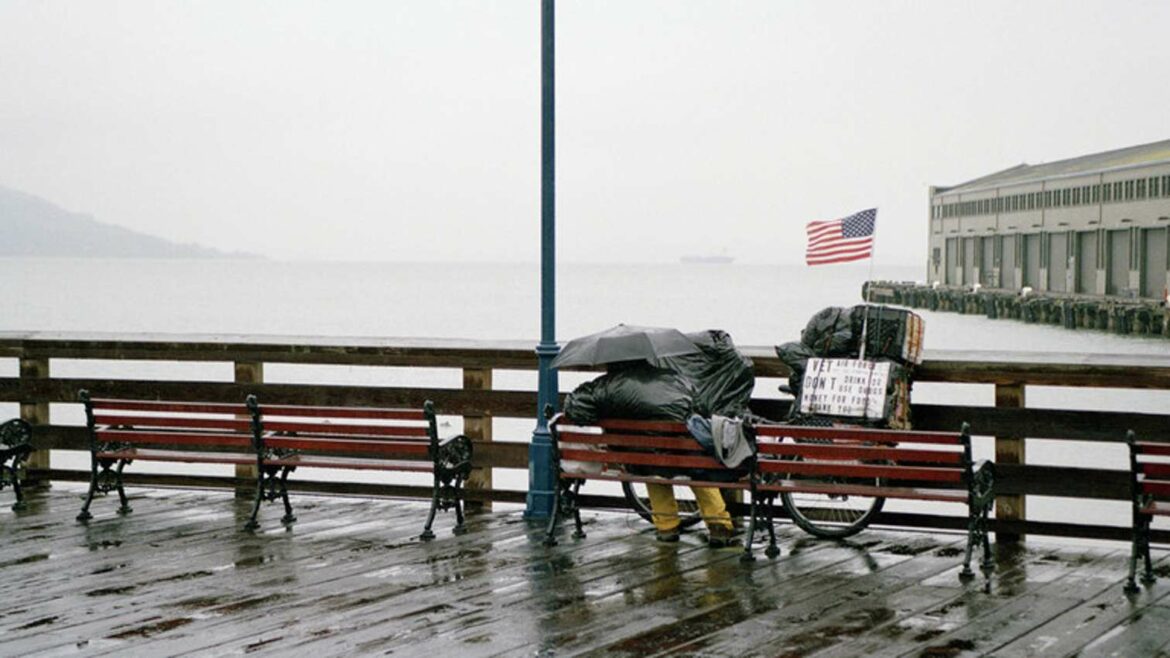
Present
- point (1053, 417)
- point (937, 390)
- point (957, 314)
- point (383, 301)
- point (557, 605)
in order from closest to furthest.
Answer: point (557, 605), point (1053, 417), point (937, 390), point (957, 314), point (383, 301)

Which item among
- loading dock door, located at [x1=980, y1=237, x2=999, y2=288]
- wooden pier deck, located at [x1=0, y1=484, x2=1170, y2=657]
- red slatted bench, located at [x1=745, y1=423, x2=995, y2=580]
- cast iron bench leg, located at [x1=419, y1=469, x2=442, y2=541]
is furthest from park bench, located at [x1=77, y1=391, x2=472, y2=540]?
loading dock door, located at [x1=980, y1=237, x2=999, y2=288]

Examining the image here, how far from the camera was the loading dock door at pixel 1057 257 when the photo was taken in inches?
4392

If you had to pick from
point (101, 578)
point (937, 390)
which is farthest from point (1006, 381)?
point (937, 390)

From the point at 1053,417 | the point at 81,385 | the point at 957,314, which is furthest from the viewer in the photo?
the point at 957,314

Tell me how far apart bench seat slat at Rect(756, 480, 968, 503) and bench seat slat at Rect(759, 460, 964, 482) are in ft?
0.26

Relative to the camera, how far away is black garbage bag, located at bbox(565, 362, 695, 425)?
8859 mm

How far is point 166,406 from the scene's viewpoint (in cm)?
1013

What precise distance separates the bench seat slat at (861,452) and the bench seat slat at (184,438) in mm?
3645

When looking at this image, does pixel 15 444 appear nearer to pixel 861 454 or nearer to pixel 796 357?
pixel 796 357

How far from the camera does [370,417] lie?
951 centimetres

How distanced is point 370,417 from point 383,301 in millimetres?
146809

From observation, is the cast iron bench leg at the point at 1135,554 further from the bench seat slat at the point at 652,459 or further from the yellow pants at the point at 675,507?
the yellow pants at the point at 675,507

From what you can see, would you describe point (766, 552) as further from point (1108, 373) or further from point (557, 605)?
point (1108, 373)

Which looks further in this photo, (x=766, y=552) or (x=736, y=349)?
(x=736, y=349)
